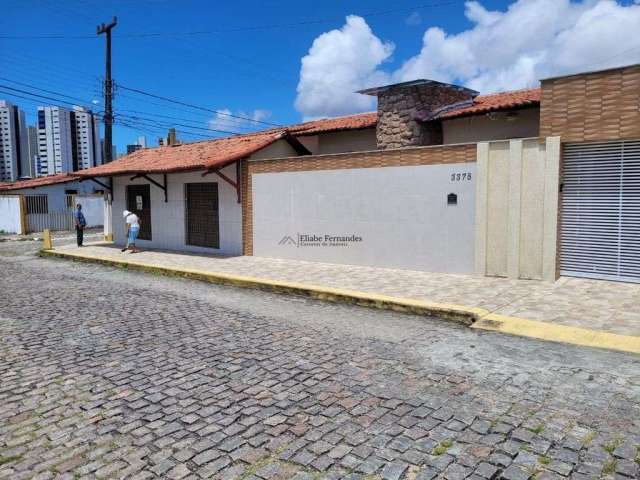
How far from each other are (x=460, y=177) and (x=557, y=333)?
4663 millimetres

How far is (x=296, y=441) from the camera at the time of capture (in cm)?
353

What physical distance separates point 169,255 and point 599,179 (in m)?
11.6

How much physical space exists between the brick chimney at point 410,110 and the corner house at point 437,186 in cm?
4

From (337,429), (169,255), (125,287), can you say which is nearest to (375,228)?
(125,287)

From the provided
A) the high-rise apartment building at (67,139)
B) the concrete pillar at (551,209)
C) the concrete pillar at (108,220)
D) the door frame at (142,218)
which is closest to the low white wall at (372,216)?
the concrete pillar at (551,209)

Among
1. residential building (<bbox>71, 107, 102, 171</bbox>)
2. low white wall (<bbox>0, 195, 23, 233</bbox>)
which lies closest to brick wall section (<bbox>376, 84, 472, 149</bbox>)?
low white wall (<bbox>0, 195, 23, 233</bbox>)

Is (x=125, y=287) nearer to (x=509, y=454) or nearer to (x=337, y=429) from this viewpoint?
(x=337, y=429)

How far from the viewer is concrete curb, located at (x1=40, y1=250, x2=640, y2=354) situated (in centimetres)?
586

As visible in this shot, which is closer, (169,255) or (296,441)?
(296,441)

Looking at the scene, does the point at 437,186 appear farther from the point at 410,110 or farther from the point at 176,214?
the point at 176,214

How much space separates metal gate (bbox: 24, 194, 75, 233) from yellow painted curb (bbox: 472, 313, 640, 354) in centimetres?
2586

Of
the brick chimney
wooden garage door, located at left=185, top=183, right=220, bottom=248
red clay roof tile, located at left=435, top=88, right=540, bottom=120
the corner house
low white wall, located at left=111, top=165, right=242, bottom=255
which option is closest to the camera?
the corner house

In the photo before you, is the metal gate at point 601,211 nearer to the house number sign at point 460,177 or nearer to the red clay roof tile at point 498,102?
the house number sign at point 460,177

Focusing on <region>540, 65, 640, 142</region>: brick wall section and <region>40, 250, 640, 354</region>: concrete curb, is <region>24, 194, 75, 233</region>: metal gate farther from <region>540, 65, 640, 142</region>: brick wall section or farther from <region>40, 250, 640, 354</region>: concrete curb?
<region>540, 65, 640, 142</region>: brick wall section
